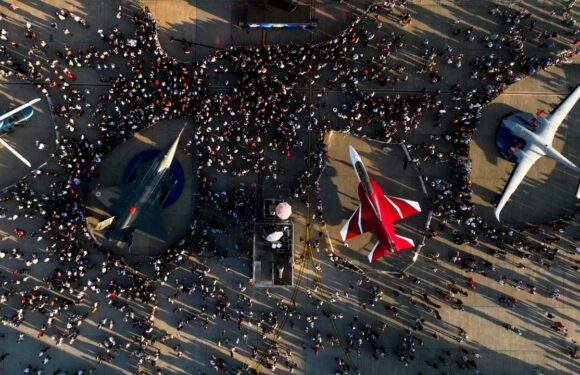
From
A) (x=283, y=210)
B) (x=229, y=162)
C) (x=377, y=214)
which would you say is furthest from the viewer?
(x=229, y=162)

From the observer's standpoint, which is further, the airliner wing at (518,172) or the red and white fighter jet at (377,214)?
the airliner wing at (518,172)

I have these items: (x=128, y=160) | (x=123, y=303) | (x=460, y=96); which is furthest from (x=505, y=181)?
(x=123, y=303)

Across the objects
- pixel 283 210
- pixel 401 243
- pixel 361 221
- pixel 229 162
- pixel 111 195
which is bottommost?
pixel 111 195

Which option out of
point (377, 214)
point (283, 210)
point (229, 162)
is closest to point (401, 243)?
point (377, 214)

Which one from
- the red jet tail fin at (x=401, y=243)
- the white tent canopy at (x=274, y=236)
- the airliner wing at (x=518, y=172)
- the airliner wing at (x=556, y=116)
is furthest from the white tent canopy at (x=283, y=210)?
the airliner wing at (x=556, y=116)

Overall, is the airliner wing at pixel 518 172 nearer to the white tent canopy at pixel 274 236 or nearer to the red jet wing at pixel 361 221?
the red jet wing at pixel 361 221

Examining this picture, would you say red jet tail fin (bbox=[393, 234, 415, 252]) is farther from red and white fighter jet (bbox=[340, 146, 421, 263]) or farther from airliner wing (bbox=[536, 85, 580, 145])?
airliner wing (bbox=[536, 85, 580, 145])

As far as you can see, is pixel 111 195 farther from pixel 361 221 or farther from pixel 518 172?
pixel 518 172

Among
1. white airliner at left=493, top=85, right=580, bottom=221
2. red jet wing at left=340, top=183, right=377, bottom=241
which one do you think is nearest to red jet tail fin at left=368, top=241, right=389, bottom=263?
red jet wing at left=340, top=183, right=377, bottom=241
